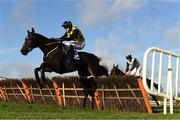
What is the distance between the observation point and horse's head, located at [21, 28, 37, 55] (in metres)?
15.6

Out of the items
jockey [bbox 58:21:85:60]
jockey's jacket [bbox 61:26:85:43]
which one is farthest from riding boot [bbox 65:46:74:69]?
jockey's jacket [bbox 61:26:85:43]

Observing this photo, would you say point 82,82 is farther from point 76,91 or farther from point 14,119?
point 14,119

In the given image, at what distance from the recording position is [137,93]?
14.7 metres

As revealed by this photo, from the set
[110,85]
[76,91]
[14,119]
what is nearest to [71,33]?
[110,85]

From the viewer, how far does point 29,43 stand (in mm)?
15688

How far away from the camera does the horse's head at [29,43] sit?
613 inches

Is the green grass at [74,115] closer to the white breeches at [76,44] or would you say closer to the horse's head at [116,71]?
the white breeches at [76,44]

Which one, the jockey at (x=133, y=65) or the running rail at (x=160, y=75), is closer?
the running rail at (x=160, y=75)

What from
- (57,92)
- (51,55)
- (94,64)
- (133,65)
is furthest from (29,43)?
(57,92)

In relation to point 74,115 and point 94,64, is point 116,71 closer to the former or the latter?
point 94,64

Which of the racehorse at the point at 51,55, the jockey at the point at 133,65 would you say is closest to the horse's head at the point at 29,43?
the racehorse at the point at 51,55

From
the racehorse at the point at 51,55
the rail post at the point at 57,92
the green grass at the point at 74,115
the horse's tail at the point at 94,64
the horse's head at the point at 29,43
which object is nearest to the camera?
the green grass at the point at 74,115

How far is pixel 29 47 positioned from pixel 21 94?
9474 mm

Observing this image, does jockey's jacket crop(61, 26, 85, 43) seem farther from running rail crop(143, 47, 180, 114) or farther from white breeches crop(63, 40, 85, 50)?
running rail crop(143, 47, 180, 114)
